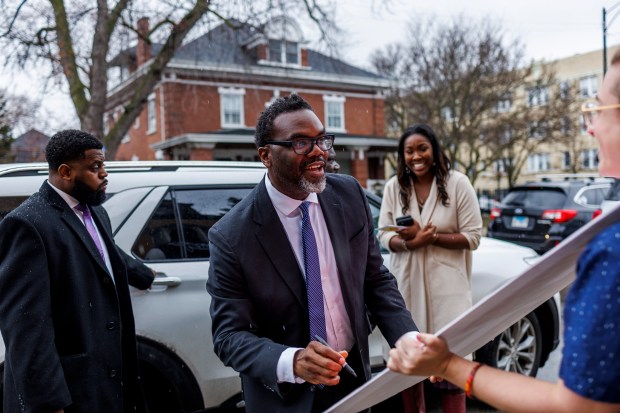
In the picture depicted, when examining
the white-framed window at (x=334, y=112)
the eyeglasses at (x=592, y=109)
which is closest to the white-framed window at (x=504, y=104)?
the white-framed window at (x=334, y=112)

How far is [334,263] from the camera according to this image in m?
2.19

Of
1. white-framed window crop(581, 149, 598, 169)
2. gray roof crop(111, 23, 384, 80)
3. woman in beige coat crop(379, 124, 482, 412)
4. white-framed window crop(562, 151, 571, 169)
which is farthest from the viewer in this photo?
white-framed window crop(562, 151, 571, 169)

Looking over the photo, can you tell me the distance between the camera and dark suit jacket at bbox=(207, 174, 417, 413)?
6.57 feet

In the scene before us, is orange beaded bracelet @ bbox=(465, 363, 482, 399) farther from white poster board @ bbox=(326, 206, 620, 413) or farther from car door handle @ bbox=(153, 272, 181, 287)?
car door handle @ bbox=(153, 272, 181, 287)

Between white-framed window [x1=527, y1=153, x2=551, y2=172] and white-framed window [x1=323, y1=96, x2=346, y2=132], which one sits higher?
white-framed window [x1=323, y1=96, x2=346, y2=132]

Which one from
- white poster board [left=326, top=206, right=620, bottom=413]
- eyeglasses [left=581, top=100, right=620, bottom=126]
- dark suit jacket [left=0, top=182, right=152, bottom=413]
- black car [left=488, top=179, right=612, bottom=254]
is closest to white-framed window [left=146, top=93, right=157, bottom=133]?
black car [left=488, top=179, right=612, bottom=254]

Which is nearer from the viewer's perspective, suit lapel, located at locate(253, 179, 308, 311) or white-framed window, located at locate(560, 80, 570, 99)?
suit lapel, located at locate(253, 179, 308, 311)

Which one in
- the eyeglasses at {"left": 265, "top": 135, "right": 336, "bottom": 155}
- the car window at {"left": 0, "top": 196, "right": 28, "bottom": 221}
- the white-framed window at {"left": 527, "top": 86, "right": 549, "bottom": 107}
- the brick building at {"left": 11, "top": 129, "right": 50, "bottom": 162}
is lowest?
the car window at {"left": 0, "top": 196, "right": 28, "bottom": 221}

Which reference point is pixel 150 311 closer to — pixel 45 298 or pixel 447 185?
pixel 45 298

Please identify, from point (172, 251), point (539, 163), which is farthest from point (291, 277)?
point (539, 163)

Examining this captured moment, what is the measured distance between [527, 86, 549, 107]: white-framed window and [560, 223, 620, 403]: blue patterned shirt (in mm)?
31584

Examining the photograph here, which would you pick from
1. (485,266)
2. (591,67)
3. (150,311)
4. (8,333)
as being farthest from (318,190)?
(591,67)

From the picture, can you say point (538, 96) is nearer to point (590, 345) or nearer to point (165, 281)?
point (165, 281)

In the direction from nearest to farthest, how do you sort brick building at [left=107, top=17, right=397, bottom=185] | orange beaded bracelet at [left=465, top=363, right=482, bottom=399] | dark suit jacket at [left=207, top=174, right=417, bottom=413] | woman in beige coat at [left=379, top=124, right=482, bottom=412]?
orange beaded bracelet at [left=465, top=363, right=482, bottom=399] < dark suit jacket at [left=207, top=174, right=417, bottom=413] < woman in beige coat at [left=379, top=124, right=482, bottom=412] < brick building at [left=107, top=17, right=397, bottom=185]
